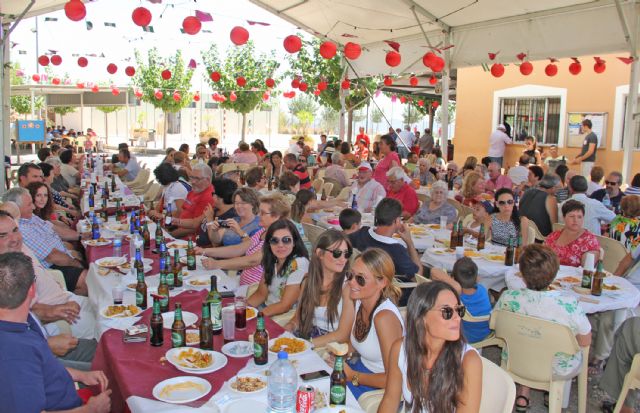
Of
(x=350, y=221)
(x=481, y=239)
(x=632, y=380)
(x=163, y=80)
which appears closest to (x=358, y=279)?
(x=632, y=380)

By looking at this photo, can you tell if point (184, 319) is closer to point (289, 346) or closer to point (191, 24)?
point (289, 346)

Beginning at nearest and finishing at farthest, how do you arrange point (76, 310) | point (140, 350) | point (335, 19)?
1. point (140, 350)
2. point (76, 310)
3. point (335, 19)

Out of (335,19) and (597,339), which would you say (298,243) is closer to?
(597,339)

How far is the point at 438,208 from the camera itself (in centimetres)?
719

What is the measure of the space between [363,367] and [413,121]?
140 ft

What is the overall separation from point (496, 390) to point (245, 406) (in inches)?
46.0

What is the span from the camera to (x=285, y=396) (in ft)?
8.33

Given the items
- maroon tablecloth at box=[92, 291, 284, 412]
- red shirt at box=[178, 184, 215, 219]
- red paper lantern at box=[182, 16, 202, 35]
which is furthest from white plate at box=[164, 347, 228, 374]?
red paper lantern at box=[182, 16, 202, 35]

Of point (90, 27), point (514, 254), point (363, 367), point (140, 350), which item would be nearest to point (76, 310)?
point (140, 350)

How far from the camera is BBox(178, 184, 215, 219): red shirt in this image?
24.0 feet

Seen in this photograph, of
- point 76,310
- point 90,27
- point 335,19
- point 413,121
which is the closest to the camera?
point 76,310

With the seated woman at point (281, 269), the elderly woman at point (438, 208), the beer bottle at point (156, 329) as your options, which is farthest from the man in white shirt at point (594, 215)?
the beer bottle at point (156, 329)

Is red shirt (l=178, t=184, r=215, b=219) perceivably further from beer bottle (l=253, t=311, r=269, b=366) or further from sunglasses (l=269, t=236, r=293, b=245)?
beer bottle (l=253, t=311, r=269, b=366)

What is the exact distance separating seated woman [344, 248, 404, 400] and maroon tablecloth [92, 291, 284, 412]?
506 millimetres
